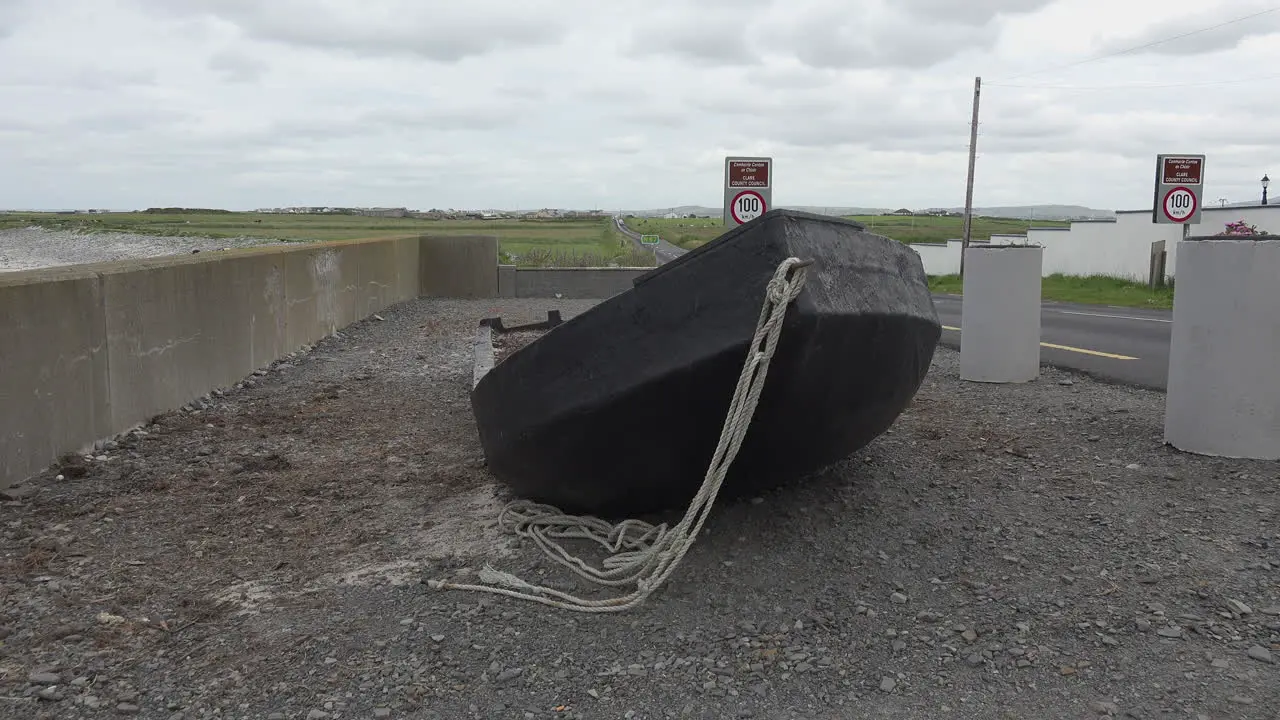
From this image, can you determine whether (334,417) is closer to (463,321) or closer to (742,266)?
(742,266)

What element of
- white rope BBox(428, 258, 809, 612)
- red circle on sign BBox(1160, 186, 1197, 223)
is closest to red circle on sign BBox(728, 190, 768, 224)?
red circle on sign BBox(1160, 186, 1197, 223)

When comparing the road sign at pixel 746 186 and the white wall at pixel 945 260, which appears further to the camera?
the white wall at pixel 945 260

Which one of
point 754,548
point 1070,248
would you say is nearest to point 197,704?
point 754,548

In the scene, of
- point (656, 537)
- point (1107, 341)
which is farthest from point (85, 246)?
point (656, 537)

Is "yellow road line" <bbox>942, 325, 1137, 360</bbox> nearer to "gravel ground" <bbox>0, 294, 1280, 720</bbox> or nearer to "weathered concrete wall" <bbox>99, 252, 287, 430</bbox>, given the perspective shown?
"gravel ground" <bbox>0, 294, 1280, 720</bbox>

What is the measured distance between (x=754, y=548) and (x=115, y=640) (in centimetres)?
233

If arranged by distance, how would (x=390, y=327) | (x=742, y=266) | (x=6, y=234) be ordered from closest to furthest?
(x=742, y=266)
(x=390, y=327)
(x=6, y=234)

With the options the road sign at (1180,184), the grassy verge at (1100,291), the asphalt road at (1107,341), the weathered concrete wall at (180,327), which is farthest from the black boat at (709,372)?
the grassy verge at (1100,291)

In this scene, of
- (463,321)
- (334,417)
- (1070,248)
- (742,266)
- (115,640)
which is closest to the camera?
(115,640)

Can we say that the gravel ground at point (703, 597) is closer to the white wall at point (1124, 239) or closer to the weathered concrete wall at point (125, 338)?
the weathered concrete wall at point (125, 338)

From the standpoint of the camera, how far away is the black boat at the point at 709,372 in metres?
3.73

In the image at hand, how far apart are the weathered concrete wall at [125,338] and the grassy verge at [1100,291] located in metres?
14.6

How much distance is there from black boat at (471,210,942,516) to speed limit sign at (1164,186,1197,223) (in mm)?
14212

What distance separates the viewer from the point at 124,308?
6.80m
